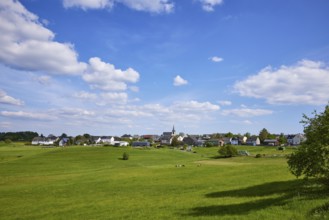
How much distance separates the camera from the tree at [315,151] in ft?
70.3

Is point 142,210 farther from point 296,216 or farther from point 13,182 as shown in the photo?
point 13,182

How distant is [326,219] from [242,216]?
510cm

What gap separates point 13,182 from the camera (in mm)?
60031

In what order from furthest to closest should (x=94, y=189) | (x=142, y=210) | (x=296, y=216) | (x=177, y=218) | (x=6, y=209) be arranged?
(x=94, y=189), (x=6, y=209), (x=142, y=210), (x=177, y=218), (x=296, y=216)

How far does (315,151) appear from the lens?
852 inches

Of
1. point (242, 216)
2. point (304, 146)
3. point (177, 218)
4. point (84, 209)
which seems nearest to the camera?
point (242, 216)

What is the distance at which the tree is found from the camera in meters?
21.4

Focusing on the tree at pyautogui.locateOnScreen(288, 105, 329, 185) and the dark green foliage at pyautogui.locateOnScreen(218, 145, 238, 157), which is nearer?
the tree at pyautogui.locateOnScreen(288, 105, 329, 185)

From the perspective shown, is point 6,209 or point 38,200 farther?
point 38,200

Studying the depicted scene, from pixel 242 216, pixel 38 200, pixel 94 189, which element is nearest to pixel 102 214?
pixel 242 216

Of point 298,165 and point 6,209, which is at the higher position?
point 298,165

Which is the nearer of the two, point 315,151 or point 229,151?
point 315,151

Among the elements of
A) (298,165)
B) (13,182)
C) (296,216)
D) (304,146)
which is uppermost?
(304,146)

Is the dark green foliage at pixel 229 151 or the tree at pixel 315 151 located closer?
the tree at pixel 315 151
